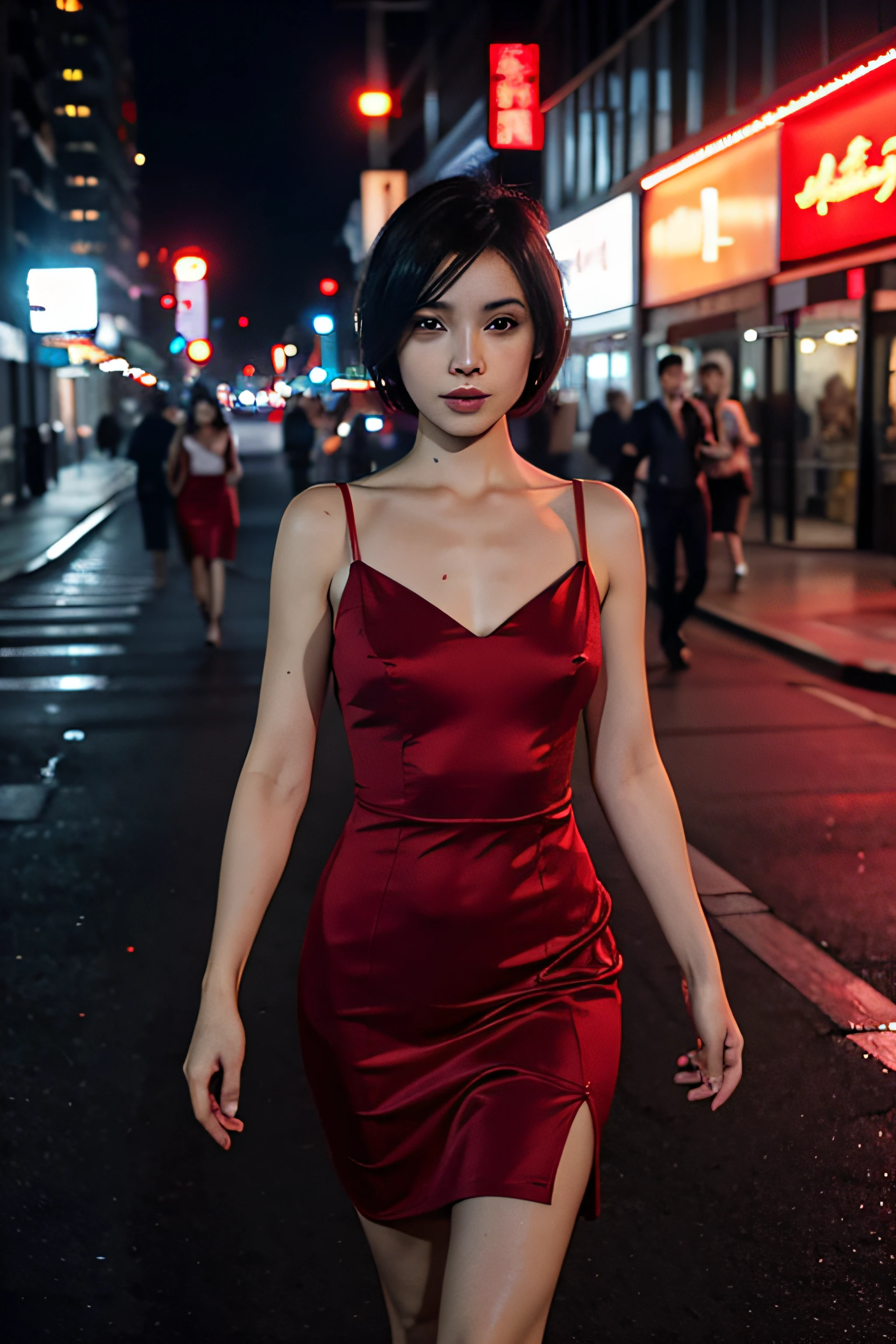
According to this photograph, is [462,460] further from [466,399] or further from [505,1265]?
[505,1265]

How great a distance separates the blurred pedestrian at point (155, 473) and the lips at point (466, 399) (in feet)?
48.4

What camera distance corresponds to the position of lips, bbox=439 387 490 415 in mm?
2301

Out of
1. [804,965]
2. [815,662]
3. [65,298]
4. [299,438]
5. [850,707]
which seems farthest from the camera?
[65,298]

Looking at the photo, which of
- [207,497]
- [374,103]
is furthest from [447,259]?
[374,103]

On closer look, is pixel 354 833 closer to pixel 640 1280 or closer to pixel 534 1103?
pixel 534 1103

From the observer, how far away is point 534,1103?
2.10 metres

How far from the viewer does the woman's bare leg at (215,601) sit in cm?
1281

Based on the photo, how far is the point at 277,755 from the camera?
2.34 m

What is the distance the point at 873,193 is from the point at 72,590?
955 centimetres

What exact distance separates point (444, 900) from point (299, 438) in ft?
98.6

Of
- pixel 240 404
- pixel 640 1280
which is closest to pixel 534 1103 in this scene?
pixel 640 1280

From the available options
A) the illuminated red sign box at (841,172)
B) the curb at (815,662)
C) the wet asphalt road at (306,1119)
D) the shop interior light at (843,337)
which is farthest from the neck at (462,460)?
the shop interior light at (843,337)

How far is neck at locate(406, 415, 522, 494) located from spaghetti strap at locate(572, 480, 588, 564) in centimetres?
11

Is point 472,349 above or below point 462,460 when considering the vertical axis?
above
